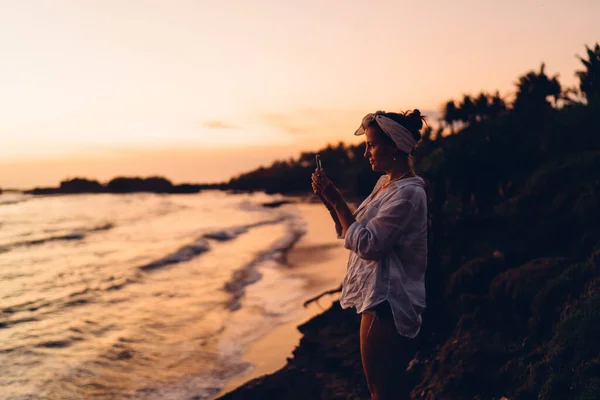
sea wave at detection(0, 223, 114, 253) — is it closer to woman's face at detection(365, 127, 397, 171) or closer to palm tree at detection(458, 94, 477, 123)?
palm tree at detection(458, 94, 477, 123)

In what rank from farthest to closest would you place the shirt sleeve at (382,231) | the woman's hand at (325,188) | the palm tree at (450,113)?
the palm tree at (450,113) < the woman's hand at (325,188) < the shirt sleeve at (382,231)

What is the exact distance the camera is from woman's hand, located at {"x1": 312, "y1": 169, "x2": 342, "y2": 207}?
2918mm

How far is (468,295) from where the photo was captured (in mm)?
5504

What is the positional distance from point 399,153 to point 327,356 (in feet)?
13.5

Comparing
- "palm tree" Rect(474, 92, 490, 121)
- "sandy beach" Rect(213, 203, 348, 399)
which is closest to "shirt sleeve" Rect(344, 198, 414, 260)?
"sandy beach" Rect(213, 203, 348, 399)

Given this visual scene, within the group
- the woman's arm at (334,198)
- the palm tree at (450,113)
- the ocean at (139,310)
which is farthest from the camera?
the palm tree at (450,113)

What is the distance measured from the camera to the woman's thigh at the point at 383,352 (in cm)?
275

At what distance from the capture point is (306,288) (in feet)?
36.7

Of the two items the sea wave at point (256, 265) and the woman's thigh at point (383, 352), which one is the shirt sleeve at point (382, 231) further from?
the sea wave at point (256, 265)

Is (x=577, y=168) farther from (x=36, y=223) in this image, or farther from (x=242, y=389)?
(x=36, y=223)

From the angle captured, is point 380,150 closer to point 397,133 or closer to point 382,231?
point 397,133

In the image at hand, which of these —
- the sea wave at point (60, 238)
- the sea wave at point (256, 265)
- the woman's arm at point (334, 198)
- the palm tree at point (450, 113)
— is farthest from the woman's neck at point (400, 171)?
the palm tree at point (450, 113)

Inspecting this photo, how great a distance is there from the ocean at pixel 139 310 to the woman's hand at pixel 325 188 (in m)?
3.93

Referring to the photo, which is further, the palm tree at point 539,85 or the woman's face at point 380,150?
the palm tree at point 539,85
